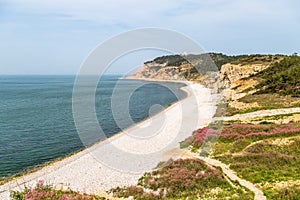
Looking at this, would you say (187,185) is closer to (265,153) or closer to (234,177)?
(234,177)

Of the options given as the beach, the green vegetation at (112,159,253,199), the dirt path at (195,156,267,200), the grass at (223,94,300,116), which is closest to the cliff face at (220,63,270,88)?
the grass at (223,94,300,116)

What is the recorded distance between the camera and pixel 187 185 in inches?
806

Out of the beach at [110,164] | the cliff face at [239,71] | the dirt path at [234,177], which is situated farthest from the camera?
the cliff face at [239,71]

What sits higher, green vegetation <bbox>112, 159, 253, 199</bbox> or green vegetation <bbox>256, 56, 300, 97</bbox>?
green vegetation <bbox>256, 56, 300, 97</bbox>

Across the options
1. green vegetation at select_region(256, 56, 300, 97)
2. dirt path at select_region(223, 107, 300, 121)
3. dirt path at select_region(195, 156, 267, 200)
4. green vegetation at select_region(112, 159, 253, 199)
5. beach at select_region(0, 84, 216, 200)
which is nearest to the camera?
dirt path at select_region(195, 156, 267, 200)

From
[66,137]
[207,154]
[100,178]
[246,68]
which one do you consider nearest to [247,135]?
[207,154]

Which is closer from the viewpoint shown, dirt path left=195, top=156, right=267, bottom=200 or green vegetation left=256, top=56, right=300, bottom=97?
dirt path left=195, top=156, right=267, bottom=200

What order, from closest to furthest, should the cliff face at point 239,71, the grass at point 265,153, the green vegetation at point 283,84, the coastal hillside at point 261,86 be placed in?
1. the grass at point 265,153
2. the coastal hillside at point 261,86
3. the green vegetation at point 283,84
4. the cliff face at point 239,71

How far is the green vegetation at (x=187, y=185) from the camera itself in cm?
1881

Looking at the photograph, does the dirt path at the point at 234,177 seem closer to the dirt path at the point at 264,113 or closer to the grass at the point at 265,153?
the grass at the point at 265,153

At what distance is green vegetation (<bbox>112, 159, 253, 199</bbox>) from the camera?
1881 centimetres

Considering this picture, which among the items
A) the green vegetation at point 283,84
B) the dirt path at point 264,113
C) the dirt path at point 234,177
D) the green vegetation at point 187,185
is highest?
the green vegetation at point 283,84

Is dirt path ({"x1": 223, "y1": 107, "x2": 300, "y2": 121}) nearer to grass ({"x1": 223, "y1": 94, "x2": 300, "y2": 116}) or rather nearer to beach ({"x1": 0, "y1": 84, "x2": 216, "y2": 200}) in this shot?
grass ({"x1": 223, "y1": 94, "x2": 300, "y2": 116})

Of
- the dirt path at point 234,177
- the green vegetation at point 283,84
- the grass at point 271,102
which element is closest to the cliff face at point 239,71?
the green vegetation at point 283,84
